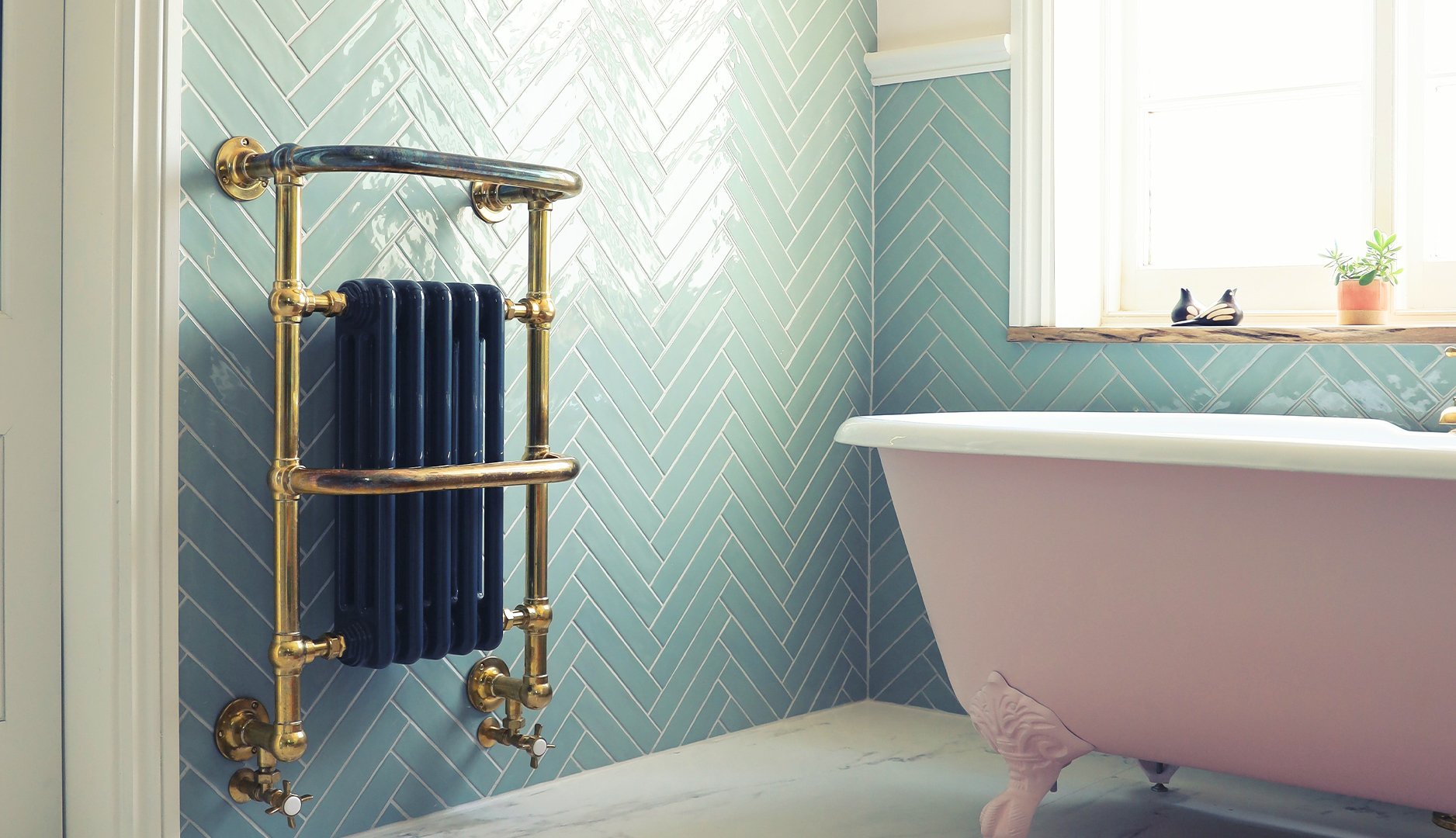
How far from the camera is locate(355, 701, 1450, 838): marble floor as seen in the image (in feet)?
6.30

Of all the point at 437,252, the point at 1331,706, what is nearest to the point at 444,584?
the point at 437,252

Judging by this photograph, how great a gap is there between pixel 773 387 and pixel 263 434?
1124mm

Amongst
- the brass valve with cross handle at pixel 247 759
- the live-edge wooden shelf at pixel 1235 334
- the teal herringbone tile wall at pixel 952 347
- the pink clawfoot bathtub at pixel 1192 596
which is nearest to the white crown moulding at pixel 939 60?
the teal herringbone tile wall at pixel 952 347

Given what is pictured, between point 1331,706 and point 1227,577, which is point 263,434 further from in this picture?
point 1331,706

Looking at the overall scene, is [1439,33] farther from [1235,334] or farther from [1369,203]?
[1235,334]

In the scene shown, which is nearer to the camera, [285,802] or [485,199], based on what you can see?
[285,802]

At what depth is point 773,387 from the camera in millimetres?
2557

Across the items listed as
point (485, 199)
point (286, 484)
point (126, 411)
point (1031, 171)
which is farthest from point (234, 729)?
point (1031, 171)

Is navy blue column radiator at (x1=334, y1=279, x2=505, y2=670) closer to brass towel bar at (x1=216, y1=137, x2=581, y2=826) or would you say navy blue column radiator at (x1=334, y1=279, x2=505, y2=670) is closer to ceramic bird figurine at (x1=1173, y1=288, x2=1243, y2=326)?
brass towel bar at (x1=216, y1=137, x2=581, y2=826)

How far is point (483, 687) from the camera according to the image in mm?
1982

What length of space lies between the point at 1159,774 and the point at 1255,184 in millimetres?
1225

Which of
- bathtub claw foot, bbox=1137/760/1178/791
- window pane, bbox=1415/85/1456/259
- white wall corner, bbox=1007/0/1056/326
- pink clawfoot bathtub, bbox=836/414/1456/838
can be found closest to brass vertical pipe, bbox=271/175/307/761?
pink clawfoot bathtub, bbox=836/414/1456/838

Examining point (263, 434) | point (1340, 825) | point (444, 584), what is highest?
point (263, 434)

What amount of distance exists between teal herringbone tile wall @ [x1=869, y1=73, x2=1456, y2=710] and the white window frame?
2.6 inches
